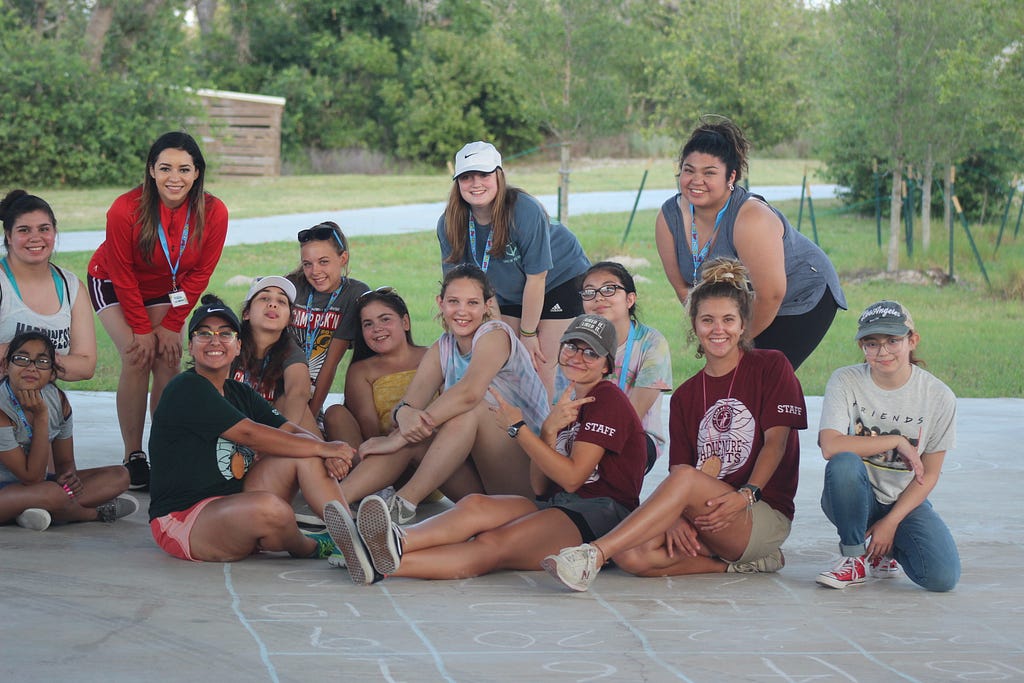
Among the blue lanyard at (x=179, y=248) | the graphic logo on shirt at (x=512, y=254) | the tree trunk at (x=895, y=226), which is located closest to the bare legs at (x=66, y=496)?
the blue lanyard at (x=179, y=248)

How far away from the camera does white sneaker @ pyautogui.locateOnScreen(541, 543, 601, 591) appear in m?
3.98

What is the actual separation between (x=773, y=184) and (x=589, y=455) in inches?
872

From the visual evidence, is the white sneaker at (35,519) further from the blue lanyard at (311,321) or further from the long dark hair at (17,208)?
the blue lanyard at (311,321)

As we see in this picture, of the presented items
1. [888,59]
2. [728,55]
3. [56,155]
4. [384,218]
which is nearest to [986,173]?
[728,55]

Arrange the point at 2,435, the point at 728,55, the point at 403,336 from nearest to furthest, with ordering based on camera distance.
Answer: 1. the point at 2,435
2. the point at 403,336
3. the point at 728,55

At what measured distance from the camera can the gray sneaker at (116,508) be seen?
4973 millimetres

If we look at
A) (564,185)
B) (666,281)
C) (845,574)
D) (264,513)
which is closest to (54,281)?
(264,513)

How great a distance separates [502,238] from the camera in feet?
17.8

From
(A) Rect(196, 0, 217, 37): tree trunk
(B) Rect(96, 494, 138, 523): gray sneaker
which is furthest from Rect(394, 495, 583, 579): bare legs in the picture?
(A) Rect(196, 0, 217, 37): tree trunk

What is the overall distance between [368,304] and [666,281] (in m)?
8.22

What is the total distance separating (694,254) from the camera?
16.5ft

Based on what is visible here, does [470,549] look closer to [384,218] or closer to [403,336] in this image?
[403,336]

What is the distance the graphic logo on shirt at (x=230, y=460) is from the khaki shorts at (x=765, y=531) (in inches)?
69.6

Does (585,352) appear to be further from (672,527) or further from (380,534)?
(380,534)
